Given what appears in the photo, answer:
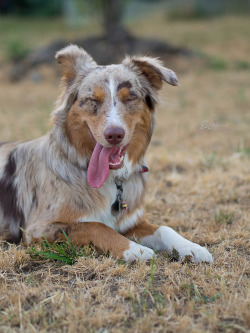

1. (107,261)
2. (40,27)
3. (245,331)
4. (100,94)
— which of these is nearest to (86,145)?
(100,94)

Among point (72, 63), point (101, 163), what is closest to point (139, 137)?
point (101, 163)

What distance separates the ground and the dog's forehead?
0.43 m

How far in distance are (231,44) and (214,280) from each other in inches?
642

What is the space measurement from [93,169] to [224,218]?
157 cm

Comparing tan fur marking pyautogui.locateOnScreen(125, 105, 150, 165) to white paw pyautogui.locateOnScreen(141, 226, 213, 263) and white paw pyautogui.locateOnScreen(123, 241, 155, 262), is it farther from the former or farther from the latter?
white paw pyautogui.locateOnScreen(123, 241, 155, 262)

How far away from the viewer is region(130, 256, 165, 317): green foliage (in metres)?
2.67

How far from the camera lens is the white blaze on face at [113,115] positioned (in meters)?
3.47

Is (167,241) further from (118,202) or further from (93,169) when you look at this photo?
(93,169)

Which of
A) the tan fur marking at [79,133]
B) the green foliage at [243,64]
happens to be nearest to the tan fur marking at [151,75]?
the tan fur marking at [79,133]

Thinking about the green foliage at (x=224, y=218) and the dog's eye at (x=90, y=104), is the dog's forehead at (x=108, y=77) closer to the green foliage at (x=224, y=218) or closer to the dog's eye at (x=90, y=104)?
the dog's eye at (x=90, y=104)

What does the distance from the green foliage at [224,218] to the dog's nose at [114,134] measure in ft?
5.04

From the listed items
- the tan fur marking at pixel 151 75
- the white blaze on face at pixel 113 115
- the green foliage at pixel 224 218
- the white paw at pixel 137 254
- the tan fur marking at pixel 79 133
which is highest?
the tan fur marking at pixel 151 75

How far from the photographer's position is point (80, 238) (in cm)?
356

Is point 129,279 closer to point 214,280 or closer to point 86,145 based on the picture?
point 214,280
